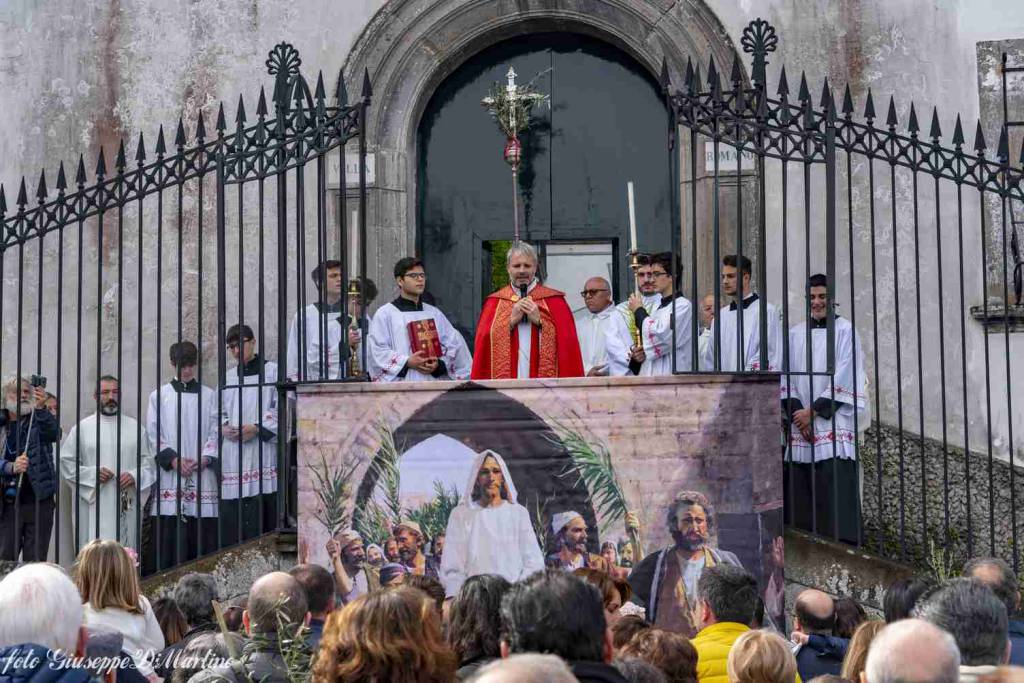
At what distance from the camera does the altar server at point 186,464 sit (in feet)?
37.6

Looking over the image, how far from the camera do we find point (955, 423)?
39.1 feet

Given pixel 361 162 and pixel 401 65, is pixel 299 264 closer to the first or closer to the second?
pixel 361 162

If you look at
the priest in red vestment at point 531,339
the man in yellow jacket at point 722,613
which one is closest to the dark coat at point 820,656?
the man in yellow jacket at point 722,613

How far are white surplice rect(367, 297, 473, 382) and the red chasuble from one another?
1.05 ft

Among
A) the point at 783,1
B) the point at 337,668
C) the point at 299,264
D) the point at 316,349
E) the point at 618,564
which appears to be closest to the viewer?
the point at 337,668

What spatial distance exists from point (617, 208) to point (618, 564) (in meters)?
4.93

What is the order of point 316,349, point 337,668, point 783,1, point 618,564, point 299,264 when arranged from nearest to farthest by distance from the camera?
1. point 337,668
2. point 618,564
3. point 299,264
4. point 316,349
5. point 783,1

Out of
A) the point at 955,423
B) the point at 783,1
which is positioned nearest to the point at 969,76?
the point at 783,1

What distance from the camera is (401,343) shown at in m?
11.2

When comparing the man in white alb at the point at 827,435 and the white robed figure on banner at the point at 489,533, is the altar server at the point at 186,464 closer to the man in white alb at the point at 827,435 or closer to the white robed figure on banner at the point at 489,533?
the white robed figure on banner at the point at 489,533

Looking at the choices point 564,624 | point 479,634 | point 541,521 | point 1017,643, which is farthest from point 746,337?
point 564,624

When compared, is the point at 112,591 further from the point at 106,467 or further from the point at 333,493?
the point at 106,467

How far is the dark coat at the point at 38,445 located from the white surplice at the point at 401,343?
84.2 inches

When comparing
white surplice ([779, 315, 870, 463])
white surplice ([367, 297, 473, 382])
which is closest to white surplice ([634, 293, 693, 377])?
white surplice ([779, 315, 870, 463])
